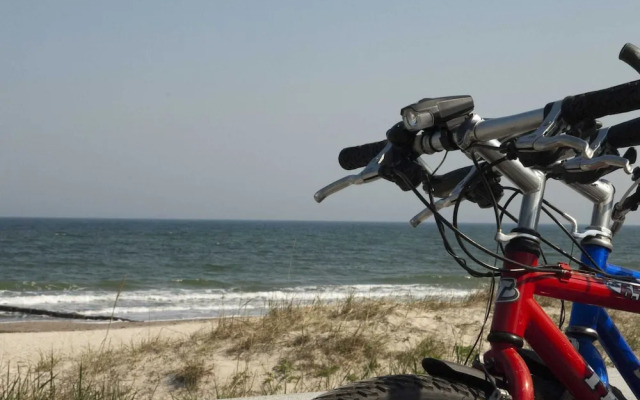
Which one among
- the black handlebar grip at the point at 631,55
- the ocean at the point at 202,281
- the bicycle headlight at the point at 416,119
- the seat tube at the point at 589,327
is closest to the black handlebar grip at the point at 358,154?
the bicycle headlight at the point at 416,119

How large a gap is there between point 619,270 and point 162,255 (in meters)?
36.6

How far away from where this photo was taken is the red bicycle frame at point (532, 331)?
190 centimetres

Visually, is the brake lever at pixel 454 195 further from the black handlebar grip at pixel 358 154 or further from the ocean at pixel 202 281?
the ocean at pixel 202 281

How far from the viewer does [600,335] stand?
93.6 inches

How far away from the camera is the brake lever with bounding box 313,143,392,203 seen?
7.00ft

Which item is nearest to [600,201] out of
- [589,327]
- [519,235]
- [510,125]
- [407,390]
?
[589,327]

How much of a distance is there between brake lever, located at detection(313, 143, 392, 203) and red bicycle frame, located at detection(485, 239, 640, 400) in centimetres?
42

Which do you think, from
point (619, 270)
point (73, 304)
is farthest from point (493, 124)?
point (73, 304)

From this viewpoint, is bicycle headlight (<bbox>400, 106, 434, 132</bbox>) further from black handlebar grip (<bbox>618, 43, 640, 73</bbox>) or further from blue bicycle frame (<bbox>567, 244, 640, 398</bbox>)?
blue bicycle frame (<bbox>567, 244, 640, 398</bbox>)

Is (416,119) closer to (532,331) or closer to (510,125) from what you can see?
(510,125)

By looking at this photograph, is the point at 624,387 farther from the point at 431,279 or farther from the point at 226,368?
the point at 431,279

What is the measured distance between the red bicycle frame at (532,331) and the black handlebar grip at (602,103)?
15.8 inches

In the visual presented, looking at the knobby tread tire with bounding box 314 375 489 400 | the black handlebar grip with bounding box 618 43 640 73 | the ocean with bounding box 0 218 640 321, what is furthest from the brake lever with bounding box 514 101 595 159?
the ocean with bounding box 0 218 640 321

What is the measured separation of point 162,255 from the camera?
37906 millimetres
